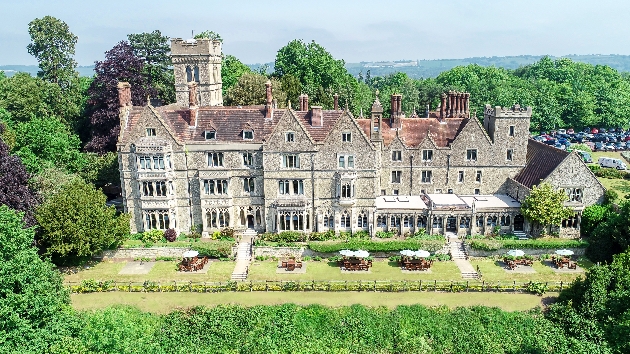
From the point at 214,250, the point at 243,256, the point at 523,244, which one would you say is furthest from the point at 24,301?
the point at 523,244

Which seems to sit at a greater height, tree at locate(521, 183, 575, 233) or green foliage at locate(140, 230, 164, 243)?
tree at locate(521, 183, 575, 233)

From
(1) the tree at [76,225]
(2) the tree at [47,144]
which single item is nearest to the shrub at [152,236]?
(1) the tree at [76,225]

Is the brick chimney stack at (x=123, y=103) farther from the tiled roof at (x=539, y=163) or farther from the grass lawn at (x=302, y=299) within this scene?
the tiled roof at (x=539, y=163)

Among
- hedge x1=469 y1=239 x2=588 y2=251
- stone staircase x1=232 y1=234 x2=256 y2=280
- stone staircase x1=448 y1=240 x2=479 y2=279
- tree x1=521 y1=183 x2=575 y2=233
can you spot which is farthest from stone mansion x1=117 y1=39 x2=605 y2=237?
hedge x1=469 y1=239 x2=588 y2=251

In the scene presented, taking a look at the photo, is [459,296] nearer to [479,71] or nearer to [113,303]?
[113,303]

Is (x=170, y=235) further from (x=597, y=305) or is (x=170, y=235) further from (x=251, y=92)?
(x=597, y=305)

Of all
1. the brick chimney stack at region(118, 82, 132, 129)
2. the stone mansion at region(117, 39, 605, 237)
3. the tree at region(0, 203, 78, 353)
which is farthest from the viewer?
the brick chimney stack at region(118, 82, 132, 129)

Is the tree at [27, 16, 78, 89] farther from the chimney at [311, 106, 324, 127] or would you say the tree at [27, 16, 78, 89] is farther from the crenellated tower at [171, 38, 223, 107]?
the chimney at [311, 106, 324, 127]
